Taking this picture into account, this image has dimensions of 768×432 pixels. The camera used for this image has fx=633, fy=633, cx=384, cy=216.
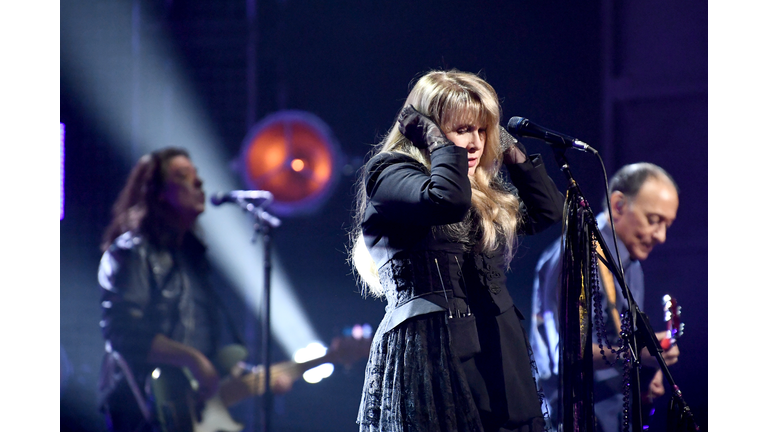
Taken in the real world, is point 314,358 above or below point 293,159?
below

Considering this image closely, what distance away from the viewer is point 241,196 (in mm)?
3455

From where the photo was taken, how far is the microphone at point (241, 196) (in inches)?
134

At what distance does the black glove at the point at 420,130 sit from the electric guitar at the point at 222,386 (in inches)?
84.7

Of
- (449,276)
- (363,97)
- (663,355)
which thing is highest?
(363,97)

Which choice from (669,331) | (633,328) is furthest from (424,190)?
(669,331)

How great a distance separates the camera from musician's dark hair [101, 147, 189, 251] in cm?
349

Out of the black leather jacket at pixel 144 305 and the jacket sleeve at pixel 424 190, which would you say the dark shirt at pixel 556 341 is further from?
the black leather jacket at pixel 144 305

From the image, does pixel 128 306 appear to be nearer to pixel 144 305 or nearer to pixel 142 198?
pixel 144 305

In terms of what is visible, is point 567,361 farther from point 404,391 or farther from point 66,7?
point 66,7

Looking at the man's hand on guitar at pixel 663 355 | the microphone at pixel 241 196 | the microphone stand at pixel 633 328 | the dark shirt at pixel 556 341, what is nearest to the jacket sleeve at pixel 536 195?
the microphone stand at pixel 633 328

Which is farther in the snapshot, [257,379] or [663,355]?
[257,379]

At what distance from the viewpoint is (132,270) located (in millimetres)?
3340

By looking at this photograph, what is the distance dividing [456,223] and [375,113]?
2038 millimetres

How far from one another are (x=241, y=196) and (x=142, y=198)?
0.58 meters
